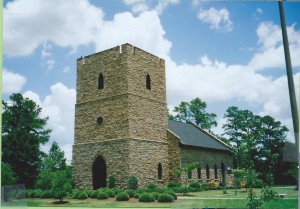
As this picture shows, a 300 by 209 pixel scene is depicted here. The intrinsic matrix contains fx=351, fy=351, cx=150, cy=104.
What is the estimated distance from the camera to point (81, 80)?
25234 mm

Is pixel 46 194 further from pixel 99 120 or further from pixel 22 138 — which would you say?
pixel 22 138

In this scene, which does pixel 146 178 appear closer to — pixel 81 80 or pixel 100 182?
pixel 100 182

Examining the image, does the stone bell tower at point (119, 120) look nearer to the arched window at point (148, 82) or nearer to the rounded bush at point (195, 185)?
the arched window at point (148, 82)

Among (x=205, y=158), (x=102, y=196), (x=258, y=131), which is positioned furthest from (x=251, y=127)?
(x=102, y=196)

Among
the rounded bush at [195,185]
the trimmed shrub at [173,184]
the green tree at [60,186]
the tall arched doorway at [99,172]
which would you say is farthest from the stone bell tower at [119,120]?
the green tree at [60,186]

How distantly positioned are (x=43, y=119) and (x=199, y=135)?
15.6 meters

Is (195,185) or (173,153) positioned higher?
(173,153)

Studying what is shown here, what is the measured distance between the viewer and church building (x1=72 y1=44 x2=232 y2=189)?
2227 centimetres

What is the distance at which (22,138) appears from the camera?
101 ft

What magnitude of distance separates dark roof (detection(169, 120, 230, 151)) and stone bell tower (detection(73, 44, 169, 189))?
9.63 ft

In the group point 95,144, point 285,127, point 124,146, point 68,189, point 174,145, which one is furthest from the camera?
point 285,127

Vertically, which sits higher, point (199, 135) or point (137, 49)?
point (137, 49)

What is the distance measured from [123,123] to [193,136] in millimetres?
9858

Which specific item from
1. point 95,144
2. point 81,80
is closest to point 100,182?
point 95,144
